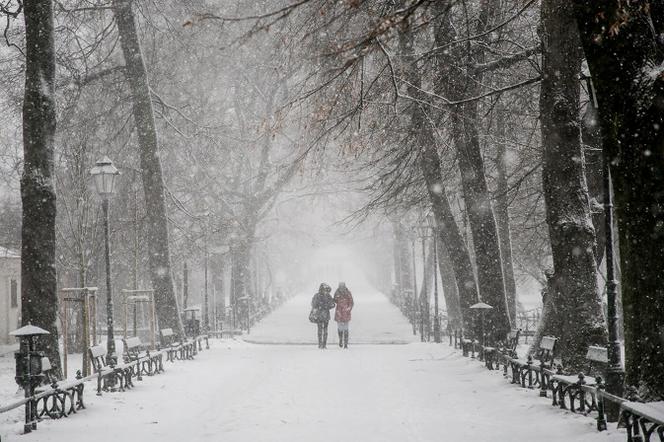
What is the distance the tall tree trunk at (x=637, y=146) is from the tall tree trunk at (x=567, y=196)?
337 centimetres

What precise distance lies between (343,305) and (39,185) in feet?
34.1

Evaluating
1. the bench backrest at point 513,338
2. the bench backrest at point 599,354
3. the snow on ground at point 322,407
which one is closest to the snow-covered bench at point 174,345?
the snow on ground at point 322,407

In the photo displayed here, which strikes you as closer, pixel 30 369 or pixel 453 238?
pixel 30 369

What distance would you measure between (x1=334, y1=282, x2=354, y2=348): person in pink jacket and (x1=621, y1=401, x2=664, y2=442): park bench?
1262cm

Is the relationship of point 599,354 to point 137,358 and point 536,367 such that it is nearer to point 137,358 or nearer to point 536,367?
point 536,367

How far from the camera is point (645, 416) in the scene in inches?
212

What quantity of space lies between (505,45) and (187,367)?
10.4 metres

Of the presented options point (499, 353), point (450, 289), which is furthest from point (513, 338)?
point (450, 289)

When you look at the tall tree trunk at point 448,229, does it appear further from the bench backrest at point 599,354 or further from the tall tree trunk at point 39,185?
the tall tree trunk at point 39,185

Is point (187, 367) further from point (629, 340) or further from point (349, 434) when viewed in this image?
point (629, 340)

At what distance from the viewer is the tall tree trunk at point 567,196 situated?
30.8ft

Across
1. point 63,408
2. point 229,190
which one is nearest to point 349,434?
point 63,408

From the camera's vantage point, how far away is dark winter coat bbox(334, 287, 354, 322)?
18.6 m

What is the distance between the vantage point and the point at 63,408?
8.33 metres
